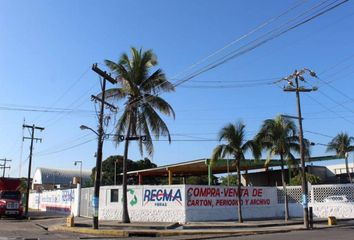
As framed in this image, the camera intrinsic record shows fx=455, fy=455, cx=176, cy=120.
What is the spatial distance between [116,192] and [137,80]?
8505 mm

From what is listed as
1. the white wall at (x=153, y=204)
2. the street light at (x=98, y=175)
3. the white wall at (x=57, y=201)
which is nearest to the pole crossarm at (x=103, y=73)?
the street light at (x=98, y=175)

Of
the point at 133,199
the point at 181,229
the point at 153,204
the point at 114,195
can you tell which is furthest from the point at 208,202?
the point at 114,195

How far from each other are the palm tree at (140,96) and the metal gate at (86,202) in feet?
27.3

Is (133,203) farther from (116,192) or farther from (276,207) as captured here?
(276,207)

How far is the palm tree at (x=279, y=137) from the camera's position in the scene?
33500mm

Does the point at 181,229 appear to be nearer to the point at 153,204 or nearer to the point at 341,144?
the point at 153,204

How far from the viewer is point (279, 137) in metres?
33.5

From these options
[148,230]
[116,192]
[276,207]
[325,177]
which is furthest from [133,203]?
[325,177]

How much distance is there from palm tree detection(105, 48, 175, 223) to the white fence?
94.0 inches

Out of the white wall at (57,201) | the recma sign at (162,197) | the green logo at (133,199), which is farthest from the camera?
the white wall at (57,201)

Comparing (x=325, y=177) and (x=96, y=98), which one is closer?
(x=96, y=98)

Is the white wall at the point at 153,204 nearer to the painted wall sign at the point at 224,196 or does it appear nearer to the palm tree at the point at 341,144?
the painted wall sign at the point at 224,196

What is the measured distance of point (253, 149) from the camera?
30.4 m

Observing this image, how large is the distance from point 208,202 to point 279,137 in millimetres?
7256
